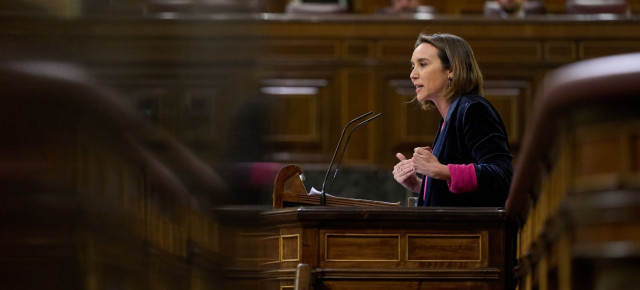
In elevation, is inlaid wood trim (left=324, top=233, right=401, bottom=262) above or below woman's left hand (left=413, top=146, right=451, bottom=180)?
below

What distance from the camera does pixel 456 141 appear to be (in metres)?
3.16

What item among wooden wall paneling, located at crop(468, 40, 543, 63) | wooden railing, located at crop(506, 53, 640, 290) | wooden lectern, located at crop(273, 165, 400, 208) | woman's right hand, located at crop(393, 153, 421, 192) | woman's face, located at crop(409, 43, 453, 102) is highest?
wooden wall paneling, located at crop(468, 40, 543, 63)

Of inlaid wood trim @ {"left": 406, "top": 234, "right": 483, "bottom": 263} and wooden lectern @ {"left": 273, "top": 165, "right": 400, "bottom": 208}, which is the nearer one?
inlaid wood trim @ {"left": 406, "top": 234, "right": 483, "bottom": 263}

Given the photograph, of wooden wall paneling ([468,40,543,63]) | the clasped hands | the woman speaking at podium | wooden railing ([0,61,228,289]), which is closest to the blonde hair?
the woman speaking at podium

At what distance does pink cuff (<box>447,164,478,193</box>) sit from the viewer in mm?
2973

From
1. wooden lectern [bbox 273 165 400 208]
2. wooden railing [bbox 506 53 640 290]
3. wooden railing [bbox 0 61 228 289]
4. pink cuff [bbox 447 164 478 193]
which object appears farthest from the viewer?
wooden lectern [bbox 273 165 400 208]

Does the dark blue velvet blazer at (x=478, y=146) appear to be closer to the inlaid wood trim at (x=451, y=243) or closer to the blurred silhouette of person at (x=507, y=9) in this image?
the inlaid wood trim at (x=451, y=243)

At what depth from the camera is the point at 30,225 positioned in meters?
0.18

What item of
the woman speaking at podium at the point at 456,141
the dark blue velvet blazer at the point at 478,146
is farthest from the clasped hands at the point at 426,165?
the dark blue velvet blazer at the point at 478,146

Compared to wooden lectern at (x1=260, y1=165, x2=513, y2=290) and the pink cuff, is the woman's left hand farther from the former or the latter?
wooden lectern at (x1=260, y1=165, x2=513, y2=290)

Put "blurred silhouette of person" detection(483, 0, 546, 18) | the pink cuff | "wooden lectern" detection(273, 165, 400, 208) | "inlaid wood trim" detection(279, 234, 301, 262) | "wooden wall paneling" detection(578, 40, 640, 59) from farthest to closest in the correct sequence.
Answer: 1. "blurred silhouette of person" detection(483, 0, 546, 18)
2. "wooden wall paneling" detection(578, 40, 640, 59)
3. "wooden lectern" detection(273, 165, 400, 208)
4. "inlaid wood trim" detection(279, 234, 301, 262)
5. the pink cuff

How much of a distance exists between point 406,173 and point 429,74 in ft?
1.47

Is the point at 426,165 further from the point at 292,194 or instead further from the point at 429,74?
the point at 292,194

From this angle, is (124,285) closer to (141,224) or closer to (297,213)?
(141,224)
